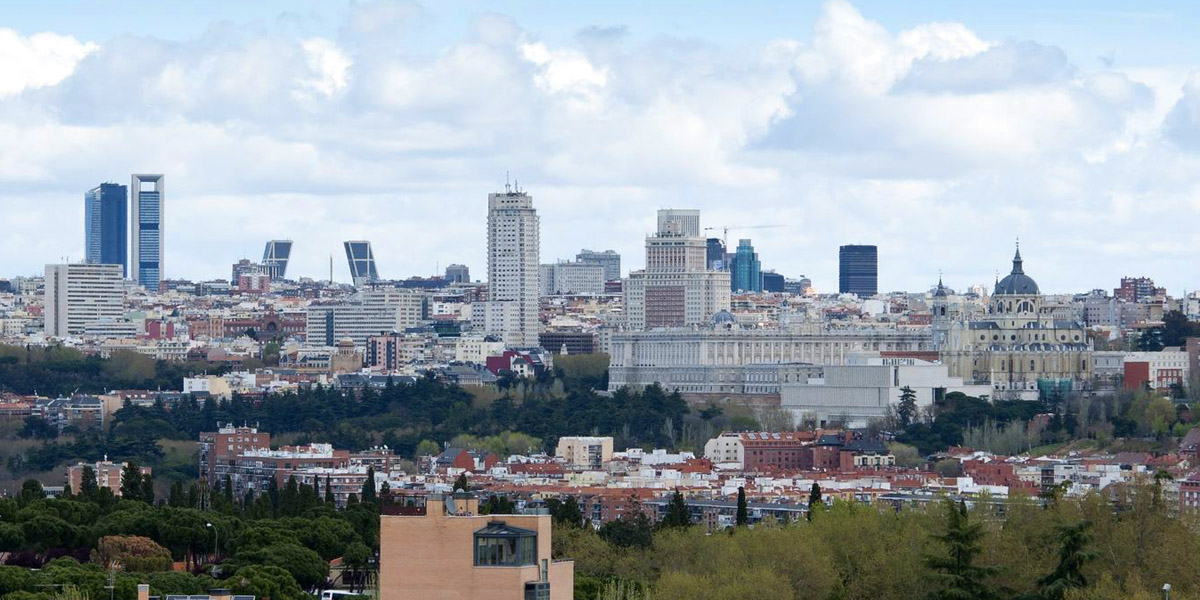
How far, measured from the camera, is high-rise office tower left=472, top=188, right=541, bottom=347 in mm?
169500

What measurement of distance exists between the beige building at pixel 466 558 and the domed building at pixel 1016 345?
87.5 metres

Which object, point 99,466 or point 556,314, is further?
point 556,314

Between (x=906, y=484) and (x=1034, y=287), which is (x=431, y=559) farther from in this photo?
(x=1034, y=287)

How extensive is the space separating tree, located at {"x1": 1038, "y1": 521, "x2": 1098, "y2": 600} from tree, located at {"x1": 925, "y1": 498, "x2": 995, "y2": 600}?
2.79 feet

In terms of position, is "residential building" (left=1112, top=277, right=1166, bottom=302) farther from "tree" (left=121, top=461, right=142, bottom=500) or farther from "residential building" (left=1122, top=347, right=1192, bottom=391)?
"tree" (left=121, top=461, right=142, bottom=500)

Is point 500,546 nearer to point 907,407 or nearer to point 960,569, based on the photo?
point 960,569

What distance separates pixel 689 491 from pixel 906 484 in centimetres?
542

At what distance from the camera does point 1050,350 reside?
12669 cm

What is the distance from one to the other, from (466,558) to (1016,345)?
95.7 m

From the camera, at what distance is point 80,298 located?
587 ft

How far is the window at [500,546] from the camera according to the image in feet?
111

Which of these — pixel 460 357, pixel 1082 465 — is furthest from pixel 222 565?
pixel 460 357

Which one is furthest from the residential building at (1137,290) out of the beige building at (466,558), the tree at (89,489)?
the beige building at (466,558)

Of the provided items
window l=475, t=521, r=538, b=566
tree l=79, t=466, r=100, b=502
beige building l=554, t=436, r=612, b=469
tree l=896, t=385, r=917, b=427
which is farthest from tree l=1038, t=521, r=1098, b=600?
tree l=896, t=385, r=917, b=427
